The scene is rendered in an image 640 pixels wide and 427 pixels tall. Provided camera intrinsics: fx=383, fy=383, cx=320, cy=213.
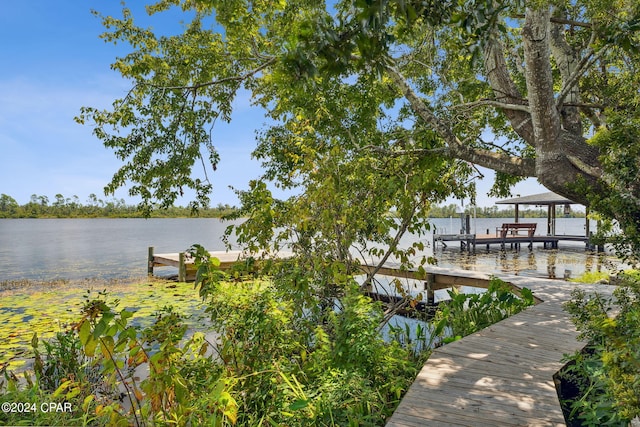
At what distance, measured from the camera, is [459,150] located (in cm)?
563

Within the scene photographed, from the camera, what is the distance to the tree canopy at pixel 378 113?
13.1ft

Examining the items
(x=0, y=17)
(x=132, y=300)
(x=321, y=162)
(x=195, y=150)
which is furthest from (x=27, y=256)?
(x=321, y=162)

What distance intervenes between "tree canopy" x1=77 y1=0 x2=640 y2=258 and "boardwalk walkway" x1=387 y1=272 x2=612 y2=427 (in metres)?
1.35

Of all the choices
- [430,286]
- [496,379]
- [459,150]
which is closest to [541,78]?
[459,150]

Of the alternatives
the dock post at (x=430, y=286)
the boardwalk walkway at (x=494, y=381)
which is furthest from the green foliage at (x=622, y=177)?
the dock post at (x=430, y=286)

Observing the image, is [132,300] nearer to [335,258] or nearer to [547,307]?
[335,258]

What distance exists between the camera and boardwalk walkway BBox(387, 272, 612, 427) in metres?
2.35

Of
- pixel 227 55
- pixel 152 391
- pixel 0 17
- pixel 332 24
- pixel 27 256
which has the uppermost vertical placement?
pixel 0 17

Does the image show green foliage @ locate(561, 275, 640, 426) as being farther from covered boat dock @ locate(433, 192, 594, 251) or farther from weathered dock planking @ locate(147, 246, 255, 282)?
covered boat dock @ locate(433, 192, 594, 251)

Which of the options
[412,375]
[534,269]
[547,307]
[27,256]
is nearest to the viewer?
[412,375]

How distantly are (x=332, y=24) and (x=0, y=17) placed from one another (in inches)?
569

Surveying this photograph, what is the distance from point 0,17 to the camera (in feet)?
37.3

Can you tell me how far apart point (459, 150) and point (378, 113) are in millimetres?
2905

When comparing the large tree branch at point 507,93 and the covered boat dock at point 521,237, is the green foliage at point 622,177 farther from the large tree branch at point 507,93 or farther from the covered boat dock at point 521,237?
the covered boat dock at point 521,237
